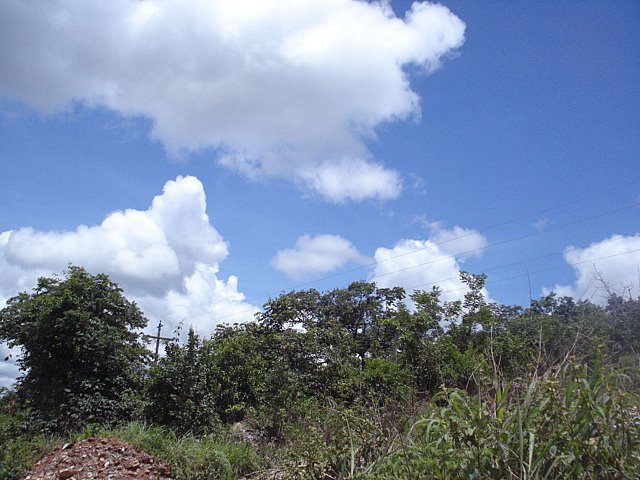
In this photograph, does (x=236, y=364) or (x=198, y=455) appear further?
(x=236, y=364)

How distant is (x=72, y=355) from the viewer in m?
11.8

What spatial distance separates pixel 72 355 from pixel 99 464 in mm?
5122

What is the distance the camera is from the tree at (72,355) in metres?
11.3

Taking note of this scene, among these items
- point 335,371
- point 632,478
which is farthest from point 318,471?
point 335,371

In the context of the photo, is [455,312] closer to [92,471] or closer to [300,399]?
[300,399]

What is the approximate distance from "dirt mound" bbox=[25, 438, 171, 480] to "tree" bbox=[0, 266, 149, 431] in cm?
348

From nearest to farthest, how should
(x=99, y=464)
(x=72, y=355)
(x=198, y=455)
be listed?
(x=99, y=464)
(x=198, y=455)
(x=72, y=355)

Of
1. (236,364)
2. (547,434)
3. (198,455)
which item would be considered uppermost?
(236,364)

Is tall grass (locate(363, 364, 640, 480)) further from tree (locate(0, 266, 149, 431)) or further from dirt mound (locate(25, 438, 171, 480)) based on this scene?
tree (locate(0, 266, 149, 431))

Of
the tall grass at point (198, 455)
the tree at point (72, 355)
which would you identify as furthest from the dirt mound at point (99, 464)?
the tree at point (72, 355)

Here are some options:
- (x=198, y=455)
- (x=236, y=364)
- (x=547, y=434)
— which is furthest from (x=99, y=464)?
(x=547, y=434)

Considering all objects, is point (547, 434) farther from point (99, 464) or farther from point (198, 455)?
point (99, 464)

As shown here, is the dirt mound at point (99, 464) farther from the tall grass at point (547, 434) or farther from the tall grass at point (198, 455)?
the tall grass at point (547, 434)

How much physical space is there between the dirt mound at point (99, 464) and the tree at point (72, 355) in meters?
3.48
